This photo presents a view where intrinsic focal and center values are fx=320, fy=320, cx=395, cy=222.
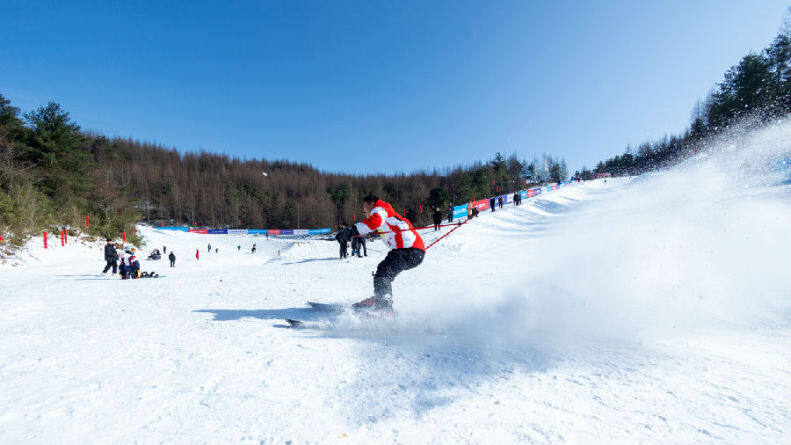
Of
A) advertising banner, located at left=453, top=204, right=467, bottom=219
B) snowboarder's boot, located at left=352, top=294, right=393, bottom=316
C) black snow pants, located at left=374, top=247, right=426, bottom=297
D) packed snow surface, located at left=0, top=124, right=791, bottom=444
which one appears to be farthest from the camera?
advertising banner, located at left=453, top=204, right=467, bottom=219

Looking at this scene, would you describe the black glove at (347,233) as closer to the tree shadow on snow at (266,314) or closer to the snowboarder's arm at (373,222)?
the snowboarder's arm at (373,222)

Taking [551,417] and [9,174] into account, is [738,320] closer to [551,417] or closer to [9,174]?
[551,417]

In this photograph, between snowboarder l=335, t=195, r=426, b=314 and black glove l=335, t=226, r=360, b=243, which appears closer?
snowboarder l=335, t=195, r=426, b=314

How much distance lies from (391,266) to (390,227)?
1.86 ft

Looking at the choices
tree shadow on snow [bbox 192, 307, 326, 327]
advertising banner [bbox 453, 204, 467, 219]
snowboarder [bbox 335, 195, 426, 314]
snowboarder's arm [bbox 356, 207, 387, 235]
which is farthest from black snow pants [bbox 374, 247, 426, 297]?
advertising banner [bbox 453, 204, 467, 219]

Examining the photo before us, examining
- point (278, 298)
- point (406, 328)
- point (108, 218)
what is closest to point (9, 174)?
point (108, 218)

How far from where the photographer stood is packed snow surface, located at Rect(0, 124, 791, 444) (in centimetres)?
195

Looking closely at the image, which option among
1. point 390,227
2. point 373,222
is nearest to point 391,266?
point 390,227

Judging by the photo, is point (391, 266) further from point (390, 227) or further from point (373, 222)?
point (373, 222)

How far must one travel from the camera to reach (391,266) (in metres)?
4.66

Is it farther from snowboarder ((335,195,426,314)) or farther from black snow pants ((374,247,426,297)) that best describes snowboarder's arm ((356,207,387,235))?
black snow pants ((374,247,426,297))

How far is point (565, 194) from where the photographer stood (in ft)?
155

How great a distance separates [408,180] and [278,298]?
127312 mm

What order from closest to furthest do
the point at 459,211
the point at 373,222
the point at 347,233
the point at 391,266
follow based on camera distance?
the point at 373,222 < the point at 391,266 < the point at 347,233 < the point at 459,211
